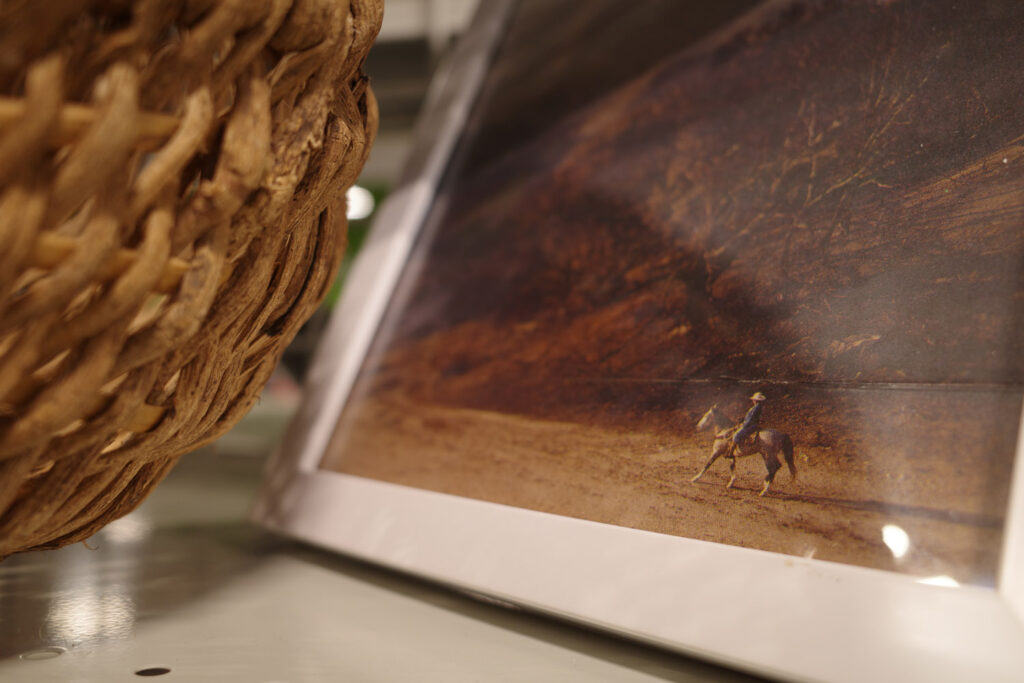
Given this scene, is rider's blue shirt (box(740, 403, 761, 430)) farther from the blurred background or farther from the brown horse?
the blurred background

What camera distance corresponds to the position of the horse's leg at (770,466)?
32 centimetres

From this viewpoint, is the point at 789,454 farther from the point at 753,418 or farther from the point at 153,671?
the point at 153,671

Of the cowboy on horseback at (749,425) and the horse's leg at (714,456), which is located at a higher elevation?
the cowboy on horseback at (749,425)

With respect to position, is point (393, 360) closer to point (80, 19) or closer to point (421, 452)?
point (421, 452)

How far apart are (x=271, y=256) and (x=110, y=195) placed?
67 mm

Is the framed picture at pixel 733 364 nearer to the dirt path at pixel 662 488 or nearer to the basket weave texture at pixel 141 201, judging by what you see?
the dirt path at pixel 662 488

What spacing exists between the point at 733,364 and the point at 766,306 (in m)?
0.03

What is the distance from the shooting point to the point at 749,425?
33cm

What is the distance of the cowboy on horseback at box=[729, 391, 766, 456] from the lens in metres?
0.33

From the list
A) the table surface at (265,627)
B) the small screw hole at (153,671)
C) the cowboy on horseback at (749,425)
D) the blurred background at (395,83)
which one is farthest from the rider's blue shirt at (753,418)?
the blurred background at (395,83)

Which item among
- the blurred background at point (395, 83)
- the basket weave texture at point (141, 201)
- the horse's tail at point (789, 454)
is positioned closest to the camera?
the basket weave texture at point (141, 201)

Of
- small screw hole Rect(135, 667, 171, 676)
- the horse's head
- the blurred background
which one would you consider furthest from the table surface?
the blurred background

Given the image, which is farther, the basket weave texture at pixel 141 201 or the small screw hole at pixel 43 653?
the small screw hole at pixel 43 653

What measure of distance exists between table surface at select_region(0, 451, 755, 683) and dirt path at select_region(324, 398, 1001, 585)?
0.20ft
